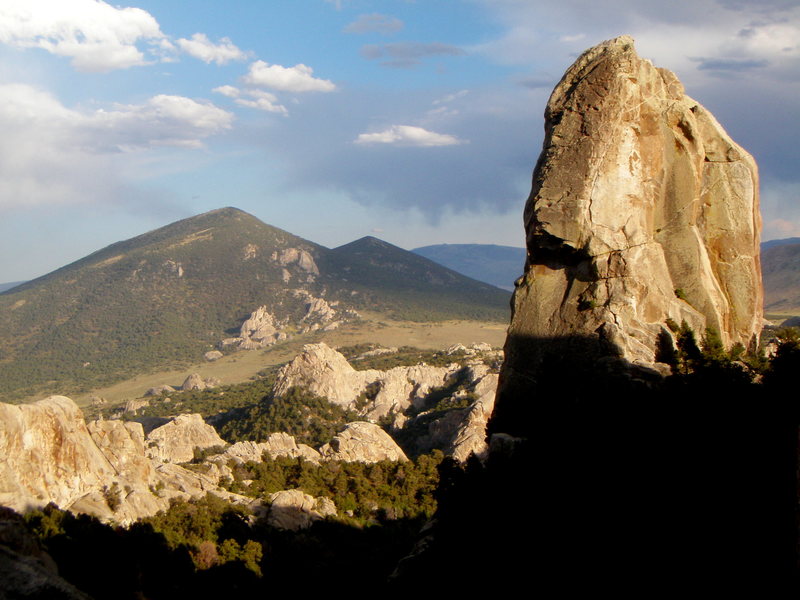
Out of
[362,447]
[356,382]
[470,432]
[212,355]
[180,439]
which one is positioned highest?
[212,355]

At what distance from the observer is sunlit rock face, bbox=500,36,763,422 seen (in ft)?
73.4

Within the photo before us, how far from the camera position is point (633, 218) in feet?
75.4

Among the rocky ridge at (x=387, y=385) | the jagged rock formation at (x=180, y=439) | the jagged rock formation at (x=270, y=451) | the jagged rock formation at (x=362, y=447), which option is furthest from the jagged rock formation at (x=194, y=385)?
the jagged rock formation at (x=362, y=447)

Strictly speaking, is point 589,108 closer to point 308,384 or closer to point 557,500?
point 557,500

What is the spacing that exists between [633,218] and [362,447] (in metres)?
37.4

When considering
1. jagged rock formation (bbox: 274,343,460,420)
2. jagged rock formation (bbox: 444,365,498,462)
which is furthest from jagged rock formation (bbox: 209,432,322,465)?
jagged rock formation (bbox: 274,343,460,420)

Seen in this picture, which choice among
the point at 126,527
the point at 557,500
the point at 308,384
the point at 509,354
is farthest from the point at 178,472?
the point at 308,384

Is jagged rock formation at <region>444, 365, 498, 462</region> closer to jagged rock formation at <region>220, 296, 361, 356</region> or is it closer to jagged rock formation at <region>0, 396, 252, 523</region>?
jagged rock formation at <region>0, 396, 252, 523</region>

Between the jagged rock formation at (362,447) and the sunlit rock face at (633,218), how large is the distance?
31.8 m

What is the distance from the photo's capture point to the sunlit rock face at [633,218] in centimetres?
2236

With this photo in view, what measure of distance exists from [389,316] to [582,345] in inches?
6770

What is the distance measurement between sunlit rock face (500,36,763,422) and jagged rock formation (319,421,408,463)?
1253 inches

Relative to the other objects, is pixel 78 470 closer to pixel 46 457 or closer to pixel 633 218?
pixel 46 457

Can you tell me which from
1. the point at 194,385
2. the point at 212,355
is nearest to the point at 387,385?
the point at 194,385
